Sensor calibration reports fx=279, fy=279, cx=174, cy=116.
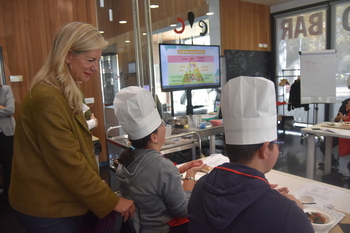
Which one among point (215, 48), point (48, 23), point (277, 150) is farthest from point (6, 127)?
point (277, 150)

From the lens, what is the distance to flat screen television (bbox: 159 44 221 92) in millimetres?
3043

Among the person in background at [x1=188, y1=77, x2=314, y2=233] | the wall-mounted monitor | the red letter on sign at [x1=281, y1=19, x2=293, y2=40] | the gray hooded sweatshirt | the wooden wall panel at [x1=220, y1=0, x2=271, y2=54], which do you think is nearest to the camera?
the person in background at [x1=188, y1=77, x2=314, y2=233]

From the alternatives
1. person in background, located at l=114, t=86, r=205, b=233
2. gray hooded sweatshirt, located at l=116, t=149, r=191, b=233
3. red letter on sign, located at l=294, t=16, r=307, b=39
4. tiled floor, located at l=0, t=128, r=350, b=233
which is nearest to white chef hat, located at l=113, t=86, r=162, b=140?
person in background, located at l=114, t=86, r=205, b=233

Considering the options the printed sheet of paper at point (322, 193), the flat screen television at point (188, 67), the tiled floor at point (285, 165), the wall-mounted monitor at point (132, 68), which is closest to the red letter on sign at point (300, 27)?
the tiled floor at point (285, 165)

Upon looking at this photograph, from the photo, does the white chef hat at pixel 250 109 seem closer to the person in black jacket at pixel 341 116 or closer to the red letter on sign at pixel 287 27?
the person in black jacket at pixel 341 116

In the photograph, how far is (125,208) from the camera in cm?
115

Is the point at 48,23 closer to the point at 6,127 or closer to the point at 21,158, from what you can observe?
the point at 6,127

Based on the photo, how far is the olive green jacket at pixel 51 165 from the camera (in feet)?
3.55

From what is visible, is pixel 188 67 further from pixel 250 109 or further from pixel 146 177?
pixel 250 109

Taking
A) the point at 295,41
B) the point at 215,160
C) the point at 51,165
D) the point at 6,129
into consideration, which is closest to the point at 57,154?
the point at 51,165

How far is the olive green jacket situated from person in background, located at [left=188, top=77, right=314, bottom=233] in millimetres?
447

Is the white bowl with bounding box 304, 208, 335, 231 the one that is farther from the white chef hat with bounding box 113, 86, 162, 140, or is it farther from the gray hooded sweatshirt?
the white chef hat with bounding box 113, 86, 162, 140

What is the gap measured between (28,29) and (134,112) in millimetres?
3271

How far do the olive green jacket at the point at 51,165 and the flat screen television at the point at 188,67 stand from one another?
6.47ft
